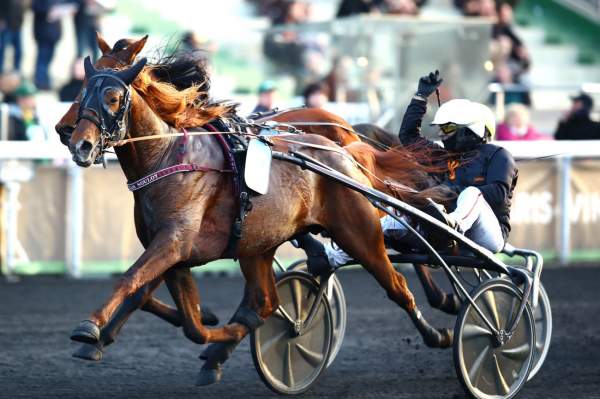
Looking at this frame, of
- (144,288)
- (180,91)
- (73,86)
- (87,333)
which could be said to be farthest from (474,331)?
(73,86)

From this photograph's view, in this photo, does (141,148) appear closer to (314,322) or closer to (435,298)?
(314,322)

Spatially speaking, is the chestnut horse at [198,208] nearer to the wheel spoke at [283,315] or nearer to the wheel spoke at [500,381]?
the wheel spoke at [283,315]

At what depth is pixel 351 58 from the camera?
11523mm

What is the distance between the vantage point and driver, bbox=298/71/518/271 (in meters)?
5.48

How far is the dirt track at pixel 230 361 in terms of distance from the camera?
5527mm

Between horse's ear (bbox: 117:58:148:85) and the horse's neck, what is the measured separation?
0.15 meters

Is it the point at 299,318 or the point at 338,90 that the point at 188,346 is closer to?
the point at 299,318

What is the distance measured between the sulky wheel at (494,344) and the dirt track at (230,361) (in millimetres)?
198

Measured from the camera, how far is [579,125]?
10.8 m

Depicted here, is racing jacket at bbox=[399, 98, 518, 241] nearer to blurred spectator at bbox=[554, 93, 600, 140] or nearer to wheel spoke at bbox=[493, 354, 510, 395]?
wheel spoke at bbox=[493, 354, 510, 395]

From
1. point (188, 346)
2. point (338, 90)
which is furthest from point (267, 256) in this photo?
point (338, 90)

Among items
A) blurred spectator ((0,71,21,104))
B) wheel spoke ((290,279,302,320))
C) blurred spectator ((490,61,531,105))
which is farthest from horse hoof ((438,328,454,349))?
blurred spectator ((490,61,531,105))

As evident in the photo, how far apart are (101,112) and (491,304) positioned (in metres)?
2.10

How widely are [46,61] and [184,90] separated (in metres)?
7.24
